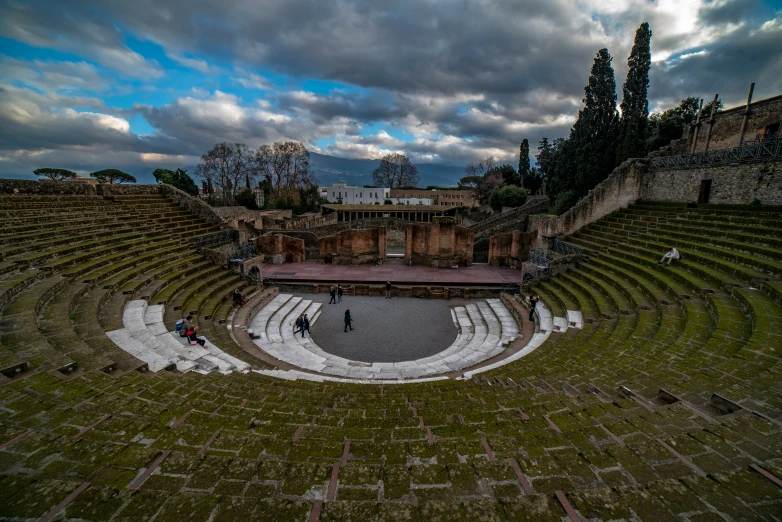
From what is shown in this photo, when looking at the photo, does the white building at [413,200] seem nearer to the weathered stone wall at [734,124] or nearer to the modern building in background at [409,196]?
the modern building in background at [409,196]

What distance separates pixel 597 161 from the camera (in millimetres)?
27781

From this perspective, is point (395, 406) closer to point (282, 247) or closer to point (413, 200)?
point (282, 247)

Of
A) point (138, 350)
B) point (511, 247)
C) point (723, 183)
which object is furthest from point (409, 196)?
point (138, 350)

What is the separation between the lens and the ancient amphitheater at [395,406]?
286cm

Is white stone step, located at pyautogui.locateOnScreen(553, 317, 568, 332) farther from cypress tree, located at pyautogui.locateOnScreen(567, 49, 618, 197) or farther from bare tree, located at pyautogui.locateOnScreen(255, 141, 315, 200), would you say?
bare tree, located at pyautogui.locateOnScreen(255, 141, 315, 200)

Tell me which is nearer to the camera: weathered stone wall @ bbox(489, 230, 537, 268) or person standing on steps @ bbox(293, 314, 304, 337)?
person standing on steps @ bbox(293, 314, 304, 337)

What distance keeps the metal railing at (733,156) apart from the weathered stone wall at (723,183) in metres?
0.25

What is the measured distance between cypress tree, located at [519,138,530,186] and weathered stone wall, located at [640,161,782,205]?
31776 millimetres

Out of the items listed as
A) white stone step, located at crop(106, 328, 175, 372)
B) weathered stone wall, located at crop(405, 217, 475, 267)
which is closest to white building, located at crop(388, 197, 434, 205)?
weathered stone wall, located at crop(405, 217, 475, 267)

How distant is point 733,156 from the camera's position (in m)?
14.2

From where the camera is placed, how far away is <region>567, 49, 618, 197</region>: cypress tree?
27391 millimetres

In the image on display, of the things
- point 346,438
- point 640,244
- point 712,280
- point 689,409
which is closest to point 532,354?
point 689,409

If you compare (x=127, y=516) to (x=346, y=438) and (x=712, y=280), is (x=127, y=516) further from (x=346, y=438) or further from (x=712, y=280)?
(x=712, y=280)

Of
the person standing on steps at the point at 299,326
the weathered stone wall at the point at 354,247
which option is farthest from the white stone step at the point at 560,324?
the weathered stone wall at the point at 354,247
